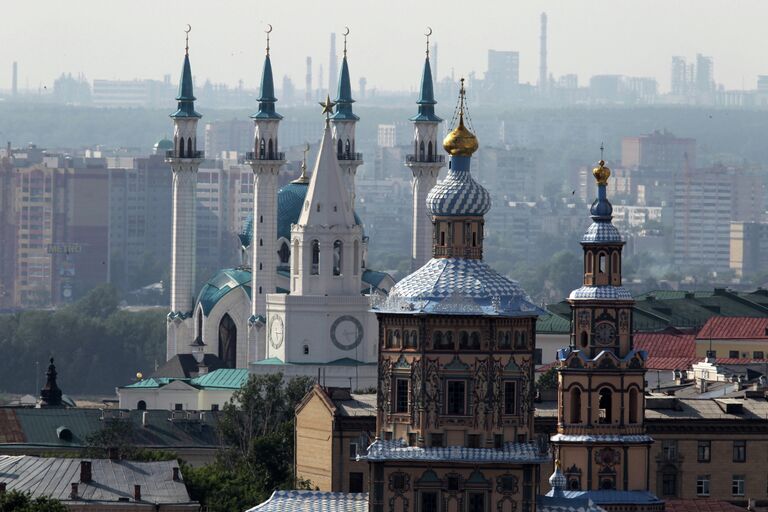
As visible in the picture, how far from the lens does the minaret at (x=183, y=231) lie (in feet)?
397

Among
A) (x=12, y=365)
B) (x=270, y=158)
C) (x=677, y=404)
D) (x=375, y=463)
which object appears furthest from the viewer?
(x=12, y=365)

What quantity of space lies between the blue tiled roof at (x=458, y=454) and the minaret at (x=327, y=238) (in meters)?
59.2

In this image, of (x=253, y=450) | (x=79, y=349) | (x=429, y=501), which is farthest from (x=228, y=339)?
(x=429, y=501)

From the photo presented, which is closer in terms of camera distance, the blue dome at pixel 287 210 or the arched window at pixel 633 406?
the arched window at pixel 633 406

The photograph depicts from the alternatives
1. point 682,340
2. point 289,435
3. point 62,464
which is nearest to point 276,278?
point 682,340

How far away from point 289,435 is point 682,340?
99.7ft

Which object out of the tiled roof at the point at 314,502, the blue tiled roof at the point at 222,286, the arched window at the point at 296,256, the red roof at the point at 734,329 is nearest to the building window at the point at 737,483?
the tiled roof at the point at 314,502

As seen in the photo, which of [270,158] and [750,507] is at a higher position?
[270,158]

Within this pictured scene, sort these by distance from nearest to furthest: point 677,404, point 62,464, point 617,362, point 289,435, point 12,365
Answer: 1. point 617,362
2. point 62,464
3. point 677,404
4. point 289,435
5. point 12,365

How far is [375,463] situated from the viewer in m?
49.2

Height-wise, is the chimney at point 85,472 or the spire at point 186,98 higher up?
the spire at point 186,98

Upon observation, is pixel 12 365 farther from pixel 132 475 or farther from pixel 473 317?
pixel 473 317

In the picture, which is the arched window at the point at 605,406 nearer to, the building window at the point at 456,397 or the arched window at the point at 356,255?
the building window at the point at 456,397

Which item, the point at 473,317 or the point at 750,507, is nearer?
the point at 473,317
